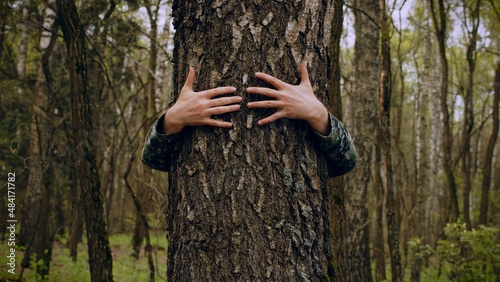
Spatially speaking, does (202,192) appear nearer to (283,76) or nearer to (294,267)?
(294,267)

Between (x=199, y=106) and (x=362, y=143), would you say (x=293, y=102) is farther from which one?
(x=362, y=143)

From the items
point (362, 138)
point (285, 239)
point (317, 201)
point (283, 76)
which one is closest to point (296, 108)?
point (283, 76)

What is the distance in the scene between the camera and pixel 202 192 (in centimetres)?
191

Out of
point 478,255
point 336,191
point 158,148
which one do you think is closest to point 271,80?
point 158,148

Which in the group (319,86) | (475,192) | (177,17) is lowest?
(475,192)

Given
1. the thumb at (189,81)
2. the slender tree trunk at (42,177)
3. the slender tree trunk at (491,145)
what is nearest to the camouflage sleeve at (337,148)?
the thumb at (189,81)

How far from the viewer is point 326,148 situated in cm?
211

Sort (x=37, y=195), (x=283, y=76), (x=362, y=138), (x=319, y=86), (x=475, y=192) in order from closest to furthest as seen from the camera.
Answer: (x=283, y=76), (x=319, y=86), (x=362, y=138), (x=37, y=195), (x=475, y=192)

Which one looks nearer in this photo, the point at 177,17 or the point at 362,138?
the point at 177,17

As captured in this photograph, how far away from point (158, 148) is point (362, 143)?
552 centimetres

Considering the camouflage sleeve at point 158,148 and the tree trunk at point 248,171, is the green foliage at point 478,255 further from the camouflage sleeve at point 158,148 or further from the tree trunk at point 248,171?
the camouflage sleeve at point 158,148

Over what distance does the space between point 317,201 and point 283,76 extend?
58 cm

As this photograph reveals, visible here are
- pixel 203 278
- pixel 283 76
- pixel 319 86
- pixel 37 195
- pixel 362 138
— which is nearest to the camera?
pixel 203 278

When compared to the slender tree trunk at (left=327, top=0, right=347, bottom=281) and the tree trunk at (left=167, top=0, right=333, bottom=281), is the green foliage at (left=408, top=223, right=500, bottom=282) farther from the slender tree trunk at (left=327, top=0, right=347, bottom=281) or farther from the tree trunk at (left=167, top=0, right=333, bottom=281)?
the tree trunk at (left=167, top=0, right=333, bottom=281)
